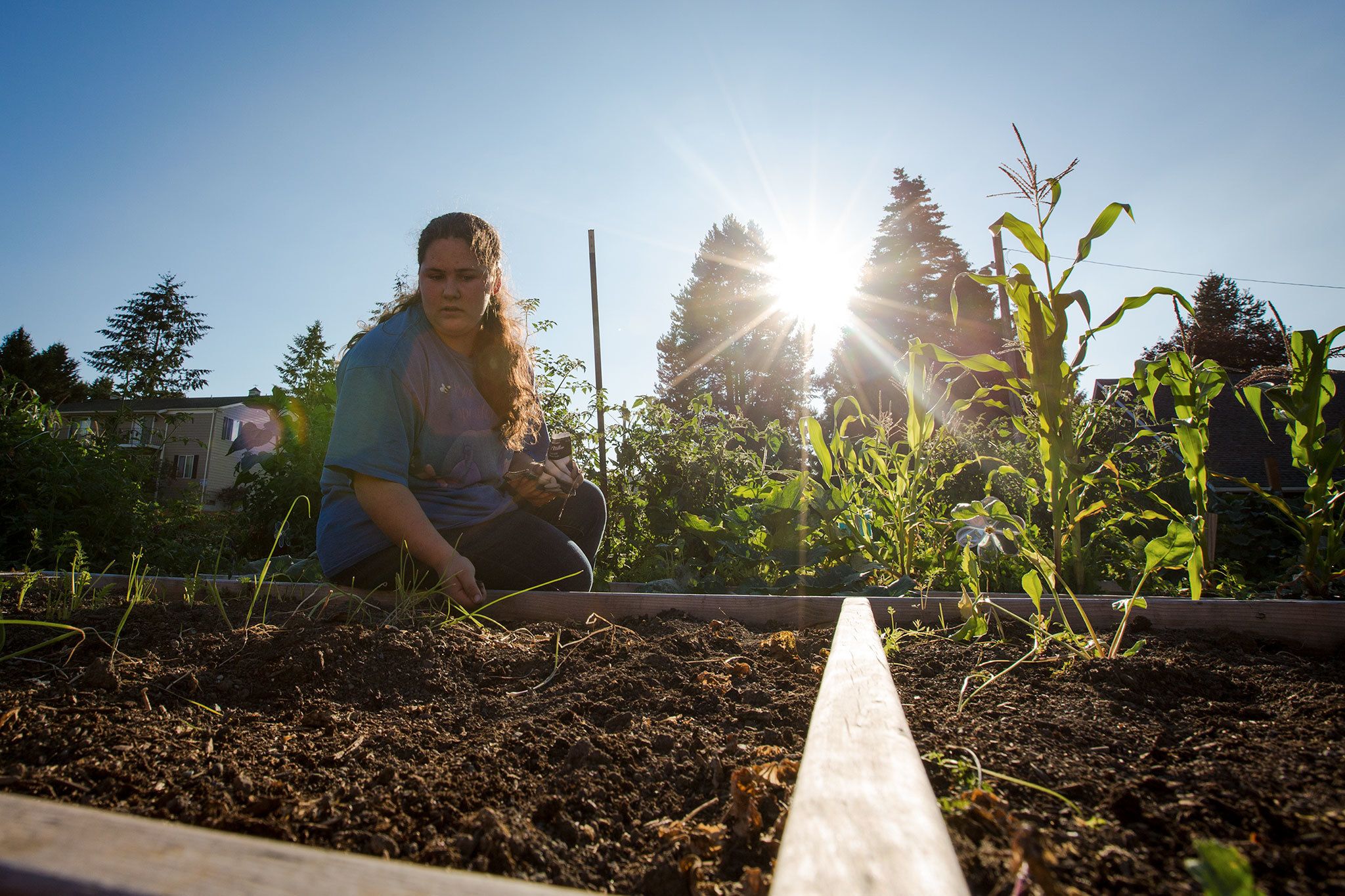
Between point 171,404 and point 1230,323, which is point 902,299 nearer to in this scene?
point 1230,323

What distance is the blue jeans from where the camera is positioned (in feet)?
6.68

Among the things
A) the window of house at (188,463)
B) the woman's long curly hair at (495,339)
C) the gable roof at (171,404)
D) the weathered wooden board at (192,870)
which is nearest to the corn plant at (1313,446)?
the weathered wooden board at (192,870)

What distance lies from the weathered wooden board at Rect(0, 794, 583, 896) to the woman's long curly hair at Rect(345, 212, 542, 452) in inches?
78.0

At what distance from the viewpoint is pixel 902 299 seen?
24953mm

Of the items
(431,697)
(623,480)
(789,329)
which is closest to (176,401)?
(789,329)

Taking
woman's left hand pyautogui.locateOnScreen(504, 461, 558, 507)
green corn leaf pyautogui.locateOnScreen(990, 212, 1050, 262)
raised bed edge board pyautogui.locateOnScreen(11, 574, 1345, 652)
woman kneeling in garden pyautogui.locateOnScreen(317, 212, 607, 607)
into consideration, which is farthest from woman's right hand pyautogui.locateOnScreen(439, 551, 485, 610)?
green corn leaf pyautogui.locateOnScreen(990, 212, 1050, 262)

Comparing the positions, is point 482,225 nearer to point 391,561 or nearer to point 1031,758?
point 391,561

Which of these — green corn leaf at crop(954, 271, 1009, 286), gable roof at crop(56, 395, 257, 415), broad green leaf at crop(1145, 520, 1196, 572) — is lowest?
broad green leaf at crop(1145, 520, 1196, 572)

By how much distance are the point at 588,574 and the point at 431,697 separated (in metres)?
1.33

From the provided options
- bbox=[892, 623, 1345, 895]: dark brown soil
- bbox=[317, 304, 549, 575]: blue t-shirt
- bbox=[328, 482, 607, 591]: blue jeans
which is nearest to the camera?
bbox=[892, 623, 1345, 895]: dark brown soil

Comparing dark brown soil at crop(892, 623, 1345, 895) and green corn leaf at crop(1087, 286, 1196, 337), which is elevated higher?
green corn leaf at crop(1087, 286, 1196, 337)

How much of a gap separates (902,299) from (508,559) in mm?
25233

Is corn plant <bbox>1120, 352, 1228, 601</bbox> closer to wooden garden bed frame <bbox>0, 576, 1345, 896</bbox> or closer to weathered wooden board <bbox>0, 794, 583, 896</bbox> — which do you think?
wooden garden bed frame <bbox>0, 576, 1345, 896</bbox>

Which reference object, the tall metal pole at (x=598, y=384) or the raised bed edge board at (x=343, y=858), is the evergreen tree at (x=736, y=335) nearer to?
the tall metal pole at (x=598, y=384)
